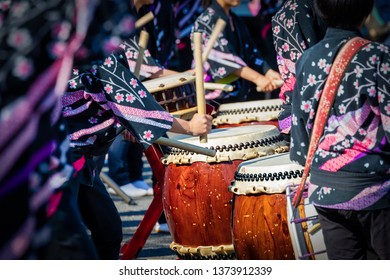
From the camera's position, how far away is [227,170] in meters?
3.88

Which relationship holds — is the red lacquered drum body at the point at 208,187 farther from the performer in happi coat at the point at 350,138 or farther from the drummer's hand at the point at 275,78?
the performer in happi coat at the point at 350,138

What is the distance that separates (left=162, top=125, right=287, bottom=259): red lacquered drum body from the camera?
3875 mm

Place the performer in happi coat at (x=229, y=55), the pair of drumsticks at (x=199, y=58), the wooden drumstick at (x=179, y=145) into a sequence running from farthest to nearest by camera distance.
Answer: the performer in happi coat at (x=229, y=55) < the pair of drumsticks at (x=199, y=58) < the wooden drumstick at (x=179, y=145)

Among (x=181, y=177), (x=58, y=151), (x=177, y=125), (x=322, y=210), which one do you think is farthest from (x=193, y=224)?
(x=58, y=151)

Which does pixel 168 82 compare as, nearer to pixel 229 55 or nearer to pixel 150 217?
pixel 150 217

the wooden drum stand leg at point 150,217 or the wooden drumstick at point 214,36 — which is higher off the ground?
the wooden drumstick at point 214,36

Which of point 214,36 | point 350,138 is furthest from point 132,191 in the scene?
point 350,138

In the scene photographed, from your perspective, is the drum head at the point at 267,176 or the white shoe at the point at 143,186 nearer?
the drum head at the point at 267,176

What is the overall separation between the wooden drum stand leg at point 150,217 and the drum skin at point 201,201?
10.6 inches

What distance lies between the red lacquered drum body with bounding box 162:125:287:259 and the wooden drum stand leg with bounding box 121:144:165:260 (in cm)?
25

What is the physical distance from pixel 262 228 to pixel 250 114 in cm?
131

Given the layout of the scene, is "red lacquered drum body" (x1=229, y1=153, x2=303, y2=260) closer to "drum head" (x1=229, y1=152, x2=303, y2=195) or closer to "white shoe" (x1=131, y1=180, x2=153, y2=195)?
"drum head" (x1=229, y1=152, x2=303, y2=195)

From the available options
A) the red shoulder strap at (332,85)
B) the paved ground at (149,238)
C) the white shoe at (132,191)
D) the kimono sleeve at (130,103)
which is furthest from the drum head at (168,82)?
the white shoe at (132,191)

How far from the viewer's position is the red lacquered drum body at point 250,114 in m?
4.59
